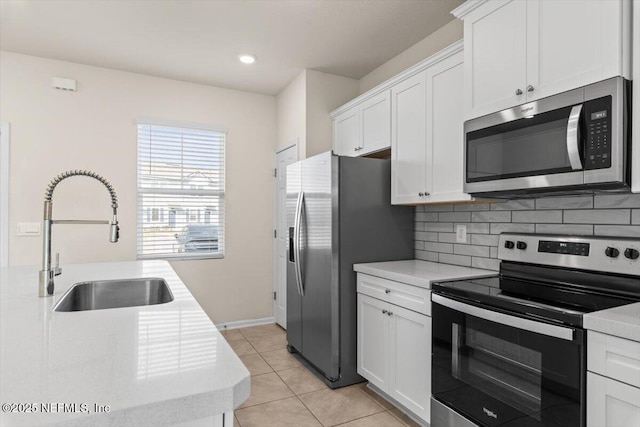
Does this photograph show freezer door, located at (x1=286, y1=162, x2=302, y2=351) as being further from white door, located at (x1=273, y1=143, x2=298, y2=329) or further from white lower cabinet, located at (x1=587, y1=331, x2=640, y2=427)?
white lower cabinet, located at (x1=587, y1=331, x2=640, y2=427)

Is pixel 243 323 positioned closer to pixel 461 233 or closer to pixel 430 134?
pixel 461 233

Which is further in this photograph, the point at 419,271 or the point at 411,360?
the point at 419,271

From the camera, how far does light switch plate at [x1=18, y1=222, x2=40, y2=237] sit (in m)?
3.33

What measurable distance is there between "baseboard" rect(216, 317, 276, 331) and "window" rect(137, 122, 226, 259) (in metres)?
0.78

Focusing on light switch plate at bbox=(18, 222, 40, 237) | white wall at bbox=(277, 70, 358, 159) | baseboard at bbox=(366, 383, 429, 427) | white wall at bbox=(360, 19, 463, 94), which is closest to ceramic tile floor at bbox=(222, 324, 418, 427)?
baseboard at bbox=(366, 383, 429, 427)

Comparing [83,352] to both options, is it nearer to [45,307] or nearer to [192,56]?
[45,307]

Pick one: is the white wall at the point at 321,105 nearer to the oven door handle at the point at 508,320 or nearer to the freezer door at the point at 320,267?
the freezer door at the point at 320,267

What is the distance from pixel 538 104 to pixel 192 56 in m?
2.91

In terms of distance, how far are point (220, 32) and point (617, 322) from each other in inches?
121

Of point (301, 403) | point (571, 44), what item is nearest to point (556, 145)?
point (571, 44)

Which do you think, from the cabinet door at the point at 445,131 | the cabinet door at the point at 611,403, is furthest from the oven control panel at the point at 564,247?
the cabinet door at the point at 611,403

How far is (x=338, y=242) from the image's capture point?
8.77ft

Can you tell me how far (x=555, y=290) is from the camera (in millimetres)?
1869

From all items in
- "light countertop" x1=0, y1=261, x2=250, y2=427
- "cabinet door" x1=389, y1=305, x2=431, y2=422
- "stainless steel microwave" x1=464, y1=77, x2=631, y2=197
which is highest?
"stainless steel microwave" x1=464, y1=77, x2=631, y2=197
